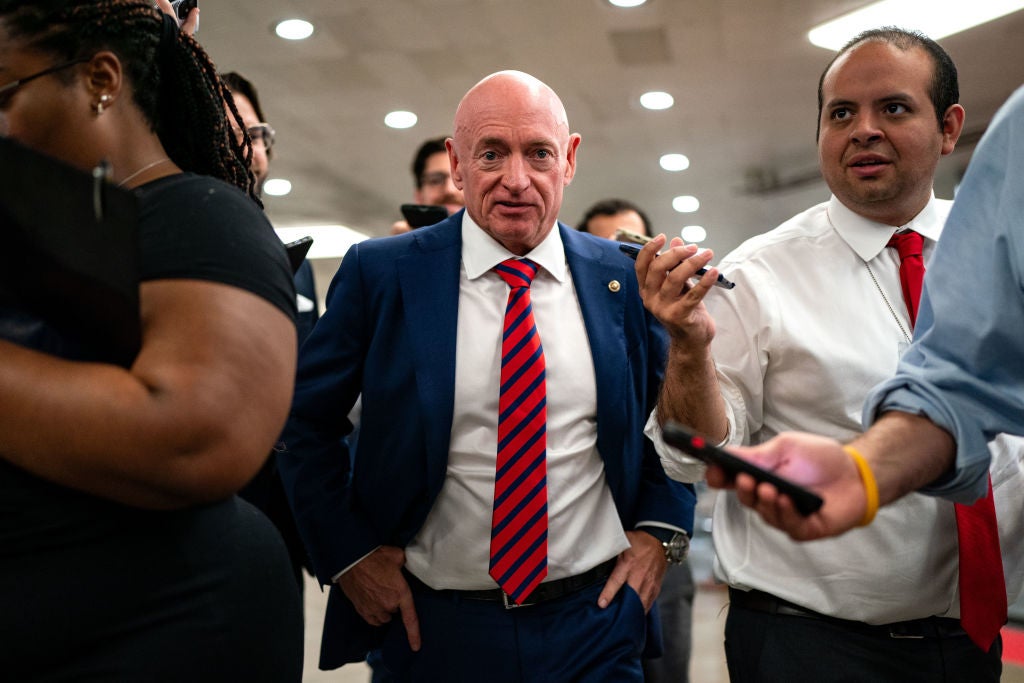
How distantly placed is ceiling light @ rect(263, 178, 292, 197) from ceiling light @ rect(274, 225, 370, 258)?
3.05ft

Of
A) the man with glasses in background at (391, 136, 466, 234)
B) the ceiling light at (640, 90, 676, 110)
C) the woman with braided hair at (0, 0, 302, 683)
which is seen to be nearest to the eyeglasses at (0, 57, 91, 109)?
the woman with braided hair at (0, 0, 302, 683)

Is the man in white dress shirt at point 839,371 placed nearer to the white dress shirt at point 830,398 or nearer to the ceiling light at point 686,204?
the white dress shirt at point 830,398

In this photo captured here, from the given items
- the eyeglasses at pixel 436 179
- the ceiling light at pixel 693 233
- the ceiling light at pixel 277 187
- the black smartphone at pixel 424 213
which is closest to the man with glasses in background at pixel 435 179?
the eyeglasses at pixel 436 179

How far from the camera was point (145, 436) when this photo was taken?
95 centimetres

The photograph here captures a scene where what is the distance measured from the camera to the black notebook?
949 mm

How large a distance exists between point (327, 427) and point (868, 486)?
1.33 metres

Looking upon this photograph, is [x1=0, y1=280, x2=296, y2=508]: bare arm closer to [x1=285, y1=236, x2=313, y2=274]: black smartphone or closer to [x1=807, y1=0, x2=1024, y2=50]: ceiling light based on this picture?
[x1=285, y1=236, x2=313, y2=274]: black smartphone

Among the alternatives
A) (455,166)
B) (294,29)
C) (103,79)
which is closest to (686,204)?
(294,29)

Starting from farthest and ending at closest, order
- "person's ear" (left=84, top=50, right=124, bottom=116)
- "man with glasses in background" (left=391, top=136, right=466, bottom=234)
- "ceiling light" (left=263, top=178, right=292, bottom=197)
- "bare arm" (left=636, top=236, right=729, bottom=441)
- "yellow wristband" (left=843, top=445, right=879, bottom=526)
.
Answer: "ceiling light" (left=263, top=178, right=292, bottom=197) < "man with glasses in background" (left=391, top=136, right=466, bottom=234) < "bare arm" (left=636, top=236, right=729, bottom=441) < "person's ear" (left=84, top=50, right=124, bottom=116) < "yellow wristband" (left=843, top=445, right=879, bottom=526)

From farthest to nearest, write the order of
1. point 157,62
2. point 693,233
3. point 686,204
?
point 693,233 → point 686,204 → point 157,62

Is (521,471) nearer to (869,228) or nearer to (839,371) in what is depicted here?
(839,371)

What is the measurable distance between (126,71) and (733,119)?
6.93 meters

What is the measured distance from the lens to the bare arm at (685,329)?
1.56 m

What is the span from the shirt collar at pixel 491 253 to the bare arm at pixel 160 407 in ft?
3.48
